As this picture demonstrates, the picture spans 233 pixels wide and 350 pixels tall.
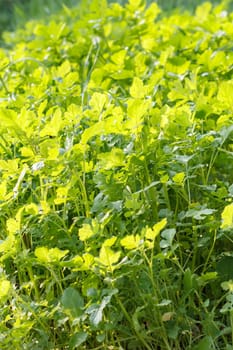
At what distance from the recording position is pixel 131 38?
3.36m

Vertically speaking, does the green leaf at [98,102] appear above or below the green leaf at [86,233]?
above

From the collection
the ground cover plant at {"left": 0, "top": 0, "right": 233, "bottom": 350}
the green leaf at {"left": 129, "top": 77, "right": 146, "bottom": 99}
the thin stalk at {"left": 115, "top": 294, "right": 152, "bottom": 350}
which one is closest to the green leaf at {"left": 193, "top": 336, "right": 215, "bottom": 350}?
the ground cover plant at {"left": 0, "top": 0, "right": 233, "bottom": 350}

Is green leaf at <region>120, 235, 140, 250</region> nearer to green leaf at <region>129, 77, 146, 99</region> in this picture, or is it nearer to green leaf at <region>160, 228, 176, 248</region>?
green leaf at <region>160, 228, 176, 248</region>

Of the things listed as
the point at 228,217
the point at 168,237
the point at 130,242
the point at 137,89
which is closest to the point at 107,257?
the point at 130,242

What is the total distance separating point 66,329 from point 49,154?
419 mm

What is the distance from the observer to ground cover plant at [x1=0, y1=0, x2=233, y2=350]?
179cm

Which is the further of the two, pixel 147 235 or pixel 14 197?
pixel 14 197

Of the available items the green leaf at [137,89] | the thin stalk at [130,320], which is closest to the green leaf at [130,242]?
the thin stalk at [130,320]

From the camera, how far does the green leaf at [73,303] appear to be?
1.76 meters

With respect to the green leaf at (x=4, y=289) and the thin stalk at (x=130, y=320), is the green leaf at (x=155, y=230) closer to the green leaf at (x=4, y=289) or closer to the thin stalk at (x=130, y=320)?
the thin stalk at (x=130, y=320)

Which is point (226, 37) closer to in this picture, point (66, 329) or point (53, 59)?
point (53, 59)

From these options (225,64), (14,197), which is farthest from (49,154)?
(225,64)

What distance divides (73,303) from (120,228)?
0.78 feet

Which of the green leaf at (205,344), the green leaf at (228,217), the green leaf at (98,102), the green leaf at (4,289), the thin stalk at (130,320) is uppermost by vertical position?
the green leaf at (98,102)
